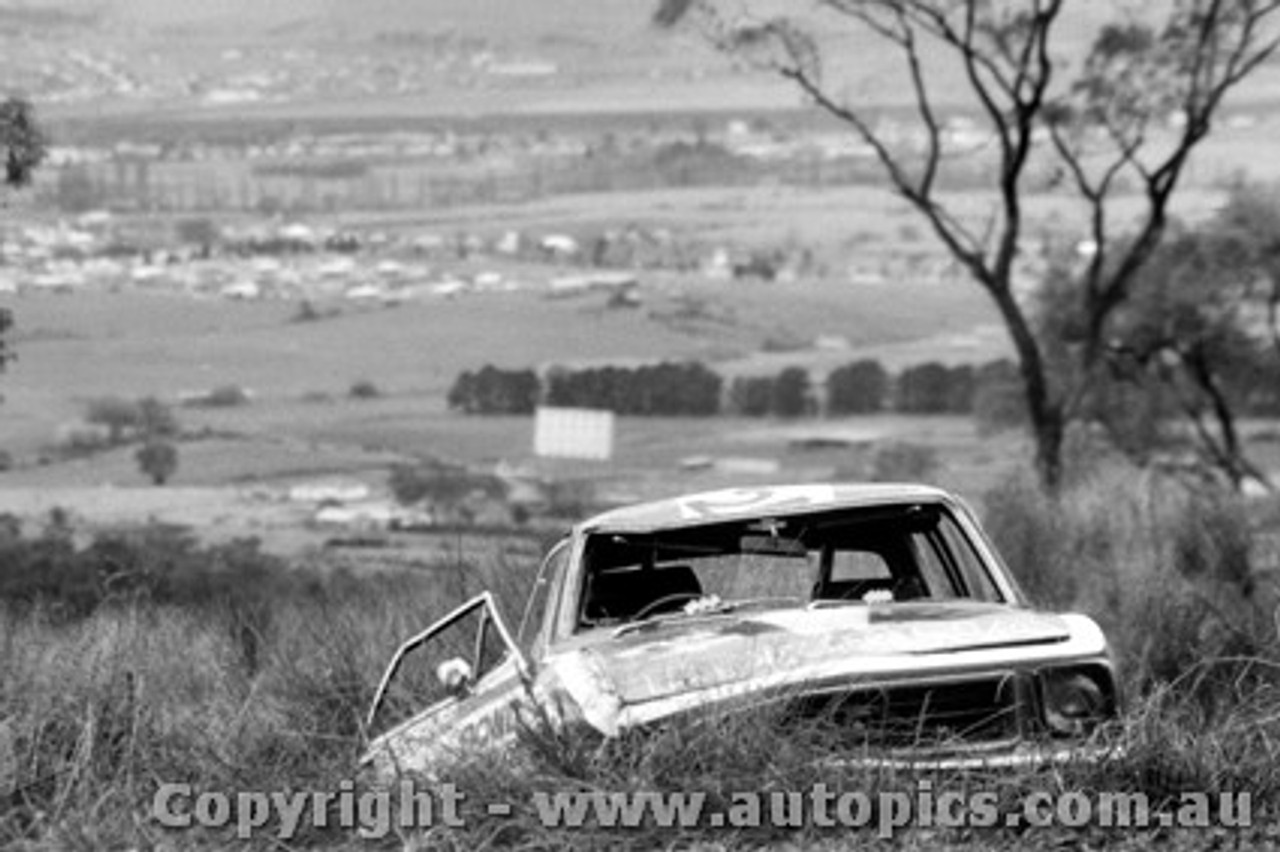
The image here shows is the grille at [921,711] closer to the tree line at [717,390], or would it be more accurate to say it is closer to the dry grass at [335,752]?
the dry grass at [335,752]

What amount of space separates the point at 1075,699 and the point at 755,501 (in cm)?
176

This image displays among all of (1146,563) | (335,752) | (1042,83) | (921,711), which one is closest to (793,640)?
(921,711)

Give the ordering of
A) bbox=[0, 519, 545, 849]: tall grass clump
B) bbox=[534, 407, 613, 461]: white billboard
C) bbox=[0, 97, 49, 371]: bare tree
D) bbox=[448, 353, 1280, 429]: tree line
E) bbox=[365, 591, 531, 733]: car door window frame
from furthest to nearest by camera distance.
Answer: bbox=[448, 353, 1280, 429]: tree line → bbox=[534, 407, 613, 461]: white billboard → bbox=[0, 97, 49, 371]: bare tree → bbox=[365, 591, 531, 733]: car door window frame → bbox=[0, 519, 545, 849]: tall grass clump

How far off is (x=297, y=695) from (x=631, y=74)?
83.0 meters

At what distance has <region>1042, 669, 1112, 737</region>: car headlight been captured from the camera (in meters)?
8.65

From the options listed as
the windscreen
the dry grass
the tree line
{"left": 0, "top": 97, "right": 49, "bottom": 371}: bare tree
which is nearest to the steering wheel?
the windscreen

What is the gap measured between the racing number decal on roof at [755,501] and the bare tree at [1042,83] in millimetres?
21745

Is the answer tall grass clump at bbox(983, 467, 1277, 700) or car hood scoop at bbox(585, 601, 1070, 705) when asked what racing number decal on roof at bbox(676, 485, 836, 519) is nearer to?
car hood scoop at bbox(585, 601, 1070, 705)

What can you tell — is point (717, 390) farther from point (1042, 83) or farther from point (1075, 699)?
point (1075, 699)

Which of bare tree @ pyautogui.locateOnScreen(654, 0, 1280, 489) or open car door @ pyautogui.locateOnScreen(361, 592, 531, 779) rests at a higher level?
bare tree @ pyautogui.locateOnScreen(654, 0, 1280, 489)

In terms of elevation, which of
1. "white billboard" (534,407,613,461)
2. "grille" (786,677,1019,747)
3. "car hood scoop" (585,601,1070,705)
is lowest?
"white billboard" (534,407,613,461)

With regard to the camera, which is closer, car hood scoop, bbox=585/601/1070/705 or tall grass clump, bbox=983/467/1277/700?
car hood scoop, bbox=585/601/1070/705

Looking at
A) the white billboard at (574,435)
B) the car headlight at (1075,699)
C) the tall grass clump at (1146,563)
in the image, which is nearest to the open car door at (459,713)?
the car headlight at (1075,699)

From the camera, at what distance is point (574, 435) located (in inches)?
1892
